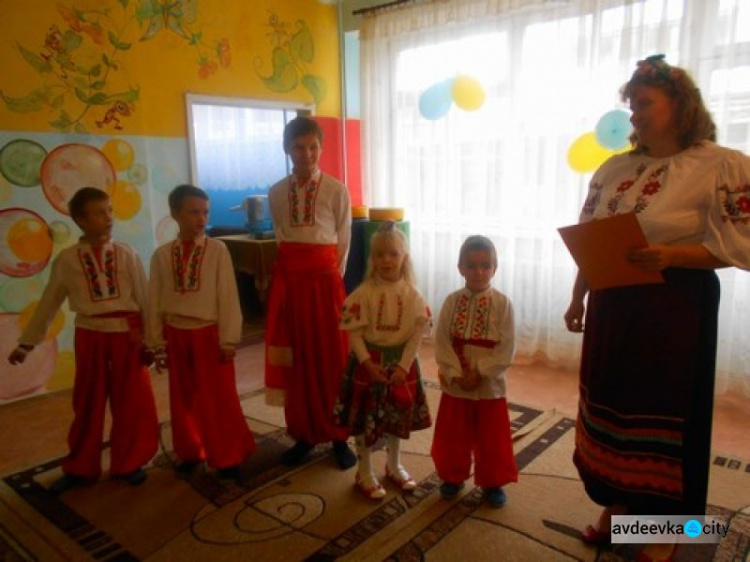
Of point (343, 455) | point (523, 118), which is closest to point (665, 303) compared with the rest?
point (343, 455)

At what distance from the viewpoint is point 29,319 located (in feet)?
10.7

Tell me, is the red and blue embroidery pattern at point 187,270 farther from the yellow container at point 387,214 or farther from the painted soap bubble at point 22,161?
the yellow container at point 387,214

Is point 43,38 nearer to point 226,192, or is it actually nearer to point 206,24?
point 206,24

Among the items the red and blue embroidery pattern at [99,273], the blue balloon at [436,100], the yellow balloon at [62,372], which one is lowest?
the yellow balloon at [62,372]

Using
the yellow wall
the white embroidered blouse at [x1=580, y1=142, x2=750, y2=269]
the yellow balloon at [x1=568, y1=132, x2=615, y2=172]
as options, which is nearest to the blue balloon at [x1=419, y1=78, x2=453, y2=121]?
the yellow balloon at [x1=568, y1=132, x2=615, y2=172]

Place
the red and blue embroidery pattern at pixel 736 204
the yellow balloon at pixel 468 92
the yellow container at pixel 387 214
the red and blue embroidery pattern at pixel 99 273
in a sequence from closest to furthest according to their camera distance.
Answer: the red and blue embroidery pattern at pixel 736 204
the red and blue embroidery pattern at pixel 99 273
the yellow balloon at pixel 468 92
the yellow container at pixel 387 214

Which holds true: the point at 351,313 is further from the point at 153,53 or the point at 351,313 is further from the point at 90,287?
the point at 153,53

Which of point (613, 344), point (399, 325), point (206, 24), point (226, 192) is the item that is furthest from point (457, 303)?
point (226, 192)

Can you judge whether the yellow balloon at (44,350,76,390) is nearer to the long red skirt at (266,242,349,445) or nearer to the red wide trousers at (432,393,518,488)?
the long red skirt at (266,242,349,445)

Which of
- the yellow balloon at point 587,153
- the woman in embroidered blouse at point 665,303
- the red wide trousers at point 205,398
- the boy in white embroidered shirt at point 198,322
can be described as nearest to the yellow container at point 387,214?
the yellow balloon at point 587,153

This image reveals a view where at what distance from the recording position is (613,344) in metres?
1.67

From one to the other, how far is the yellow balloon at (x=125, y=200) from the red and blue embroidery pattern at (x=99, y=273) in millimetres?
1407

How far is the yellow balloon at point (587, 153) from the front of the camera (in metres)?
3.28

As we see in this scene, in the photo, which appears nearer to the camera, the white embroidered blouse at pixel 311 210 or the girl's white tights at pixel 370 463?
the girl's white tights at pixel 370 463
